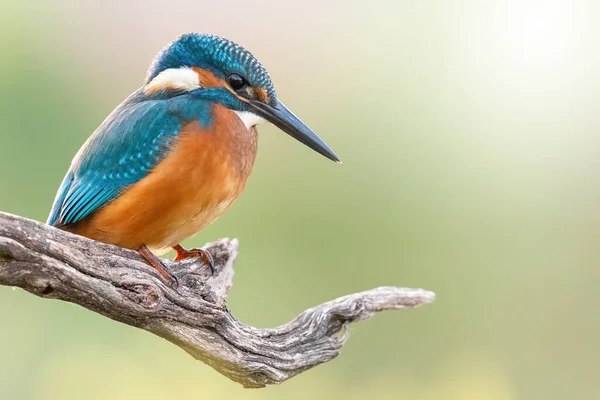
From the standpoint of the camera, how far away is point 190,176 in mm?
1917

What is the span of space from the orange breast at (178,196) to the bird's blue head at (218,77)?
0.31 ft

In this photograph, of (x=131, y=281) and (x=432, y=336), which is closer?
(x=131, y=281)

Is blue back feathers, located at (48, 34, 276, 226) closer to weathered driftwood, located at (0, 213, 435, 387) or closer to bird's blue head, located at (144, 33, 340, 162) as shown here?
bird's blue head, located at (144, 33, 340, 162)

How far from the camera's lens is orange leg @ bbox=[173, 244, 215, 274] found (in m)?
2.25

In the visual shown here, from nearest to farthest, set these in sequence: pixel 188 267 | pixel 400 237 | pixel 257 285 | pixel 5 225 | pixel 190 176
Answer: pixel 5 225, pixel 190 176, pixel 188 267, pixel 257 285, pixel 400 237

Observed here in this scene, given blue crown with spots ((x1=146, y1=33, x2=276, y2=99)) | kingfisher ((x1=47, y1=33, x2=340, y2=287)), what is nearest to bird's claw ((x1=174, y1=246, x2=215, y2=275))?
kingfisher ((x1=47, y1=33, x2=340, y2=287))

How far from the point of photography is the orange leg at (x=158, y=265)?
74.5 inches

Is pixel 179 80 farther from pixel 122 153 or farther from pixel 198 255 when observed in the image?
pixel 198 255

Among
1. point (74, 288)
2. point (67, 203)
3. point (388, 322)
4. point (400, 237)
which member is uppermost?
point (400, 237)

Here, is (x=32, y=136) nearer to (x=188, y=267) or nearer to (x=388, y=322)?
(x=188, y=267)

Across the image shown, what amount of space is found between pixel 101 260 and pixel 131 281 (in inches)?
3.0

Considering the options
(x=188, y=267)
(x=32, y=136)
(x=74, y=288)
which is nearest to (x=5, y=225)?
(x=74, y=288)

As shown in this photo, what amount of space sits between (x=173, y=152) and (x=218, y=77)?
247 millimetres

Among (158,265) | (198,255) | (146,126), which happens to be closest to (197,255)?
(198,255)
